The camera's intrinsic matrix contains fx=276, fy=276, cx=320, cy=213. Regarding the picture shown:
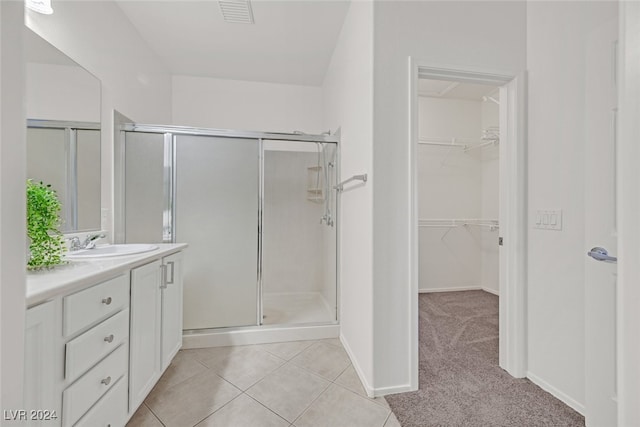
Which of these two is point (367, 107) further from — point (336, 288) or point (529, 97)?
point (336, 288)

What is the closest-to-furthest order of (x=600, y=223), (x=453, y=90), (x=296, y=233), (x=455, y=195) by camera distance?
1. (x=600, y=223)
2. (x=296, y=233)
3. (x=453, y=90)
4. (x=455, y=195)

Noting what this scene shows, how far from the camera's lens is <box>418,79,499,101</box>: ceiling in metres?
3.34

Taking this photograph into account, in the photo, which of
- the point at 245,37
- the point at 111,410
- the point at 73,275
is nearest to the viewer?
the point at 73,275

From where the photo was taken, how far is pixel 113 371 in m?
1.15

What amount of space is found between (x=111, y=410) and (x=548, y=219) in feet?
7.89

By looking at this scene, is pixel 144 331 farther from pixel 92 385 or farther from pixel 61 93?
pixel 61 93

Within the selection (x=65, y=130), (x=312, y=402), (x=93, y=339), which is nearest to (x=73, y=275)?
(x=93, y=339)

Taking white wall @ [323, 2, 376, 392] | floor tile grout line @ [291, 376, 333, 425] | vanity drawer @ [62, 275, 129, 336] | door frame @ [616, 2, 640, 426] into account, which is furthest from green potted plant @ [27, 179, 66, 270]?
door frame @ [616, 2, 640, 426]

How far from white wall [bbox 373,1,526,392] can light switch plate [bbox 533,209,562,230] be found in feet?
2.68

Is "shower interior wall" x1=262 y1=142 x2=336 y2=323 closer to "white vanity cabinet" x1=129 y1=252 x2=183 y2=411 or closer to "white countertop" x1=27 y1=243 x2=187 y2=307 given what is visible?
"white vanity cabinet" x1=129 y1=252 x2=183 y2=411

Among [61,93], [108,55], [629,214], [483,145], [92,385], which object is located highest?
[108,55]

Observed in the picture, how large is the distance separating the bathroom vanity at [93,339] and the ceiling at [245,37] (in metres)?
1.95

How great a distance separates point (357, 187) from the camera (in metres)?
1.94

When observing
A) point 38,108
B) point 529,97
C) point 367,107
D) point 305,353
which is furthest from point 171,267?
point 529,97
